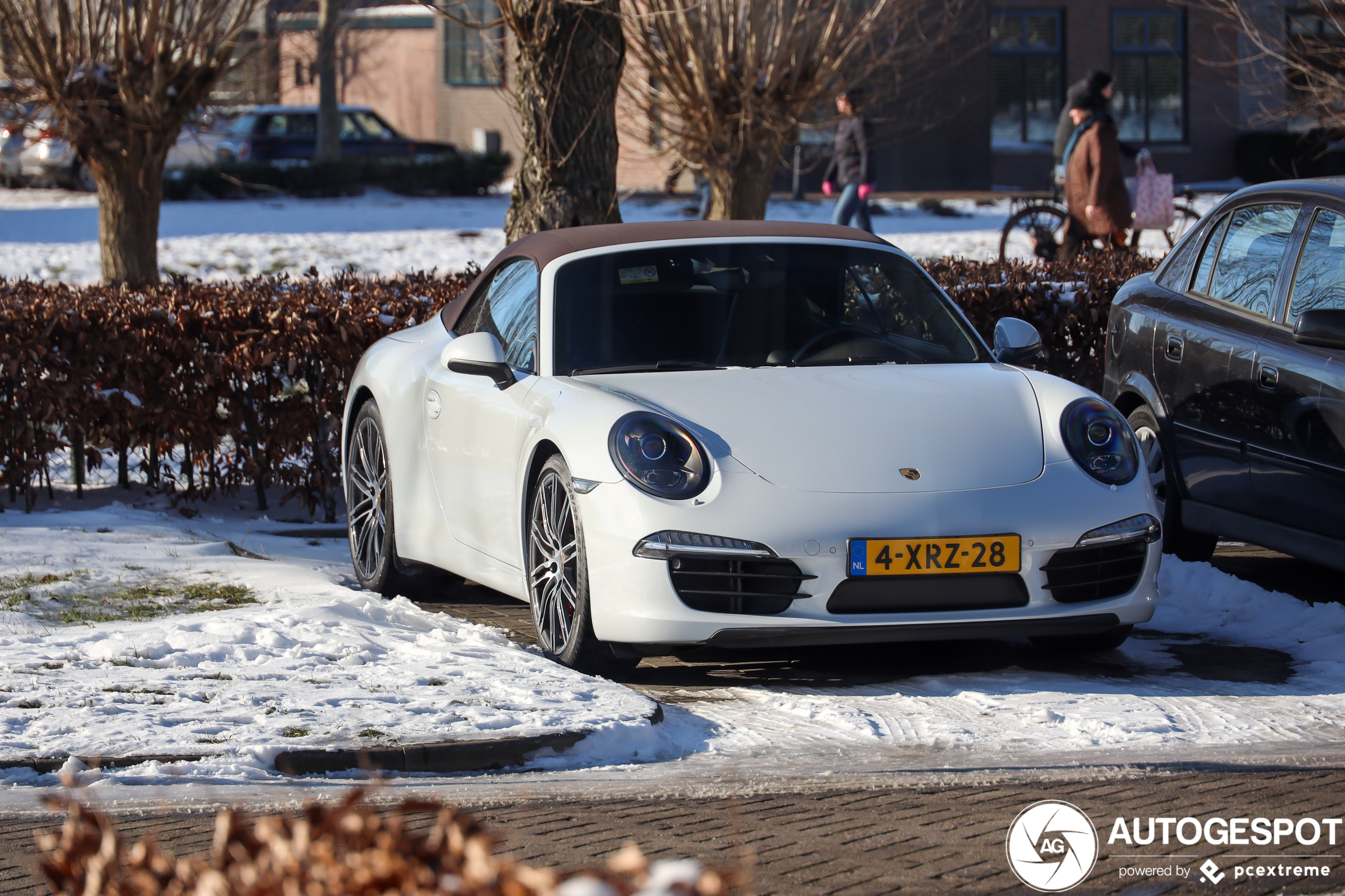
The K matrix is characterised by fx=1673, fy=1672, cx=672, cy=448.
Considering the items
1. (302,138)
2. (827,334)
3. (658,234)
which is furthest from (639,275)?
(302,138)

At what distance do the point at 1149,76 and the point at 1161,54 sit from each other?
1.52ft

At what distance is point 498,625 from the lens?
6.05 m

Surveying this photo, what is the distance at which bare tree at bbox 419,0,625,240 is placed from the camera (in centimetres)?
921

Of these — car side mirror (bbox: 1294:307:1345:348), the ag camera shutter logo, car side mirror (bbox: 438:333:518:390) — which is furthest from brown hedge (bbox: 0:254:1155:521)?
the ag camera shutter logo

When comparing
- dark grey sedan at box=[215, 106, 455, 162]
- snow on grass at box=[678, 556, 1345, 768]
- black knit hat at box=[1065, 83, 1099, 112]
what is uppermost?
dark grey sedan at box=[215, 106, 455, 162]

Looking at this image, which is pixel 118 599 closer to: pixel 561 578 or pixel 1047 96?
pixel 561 578

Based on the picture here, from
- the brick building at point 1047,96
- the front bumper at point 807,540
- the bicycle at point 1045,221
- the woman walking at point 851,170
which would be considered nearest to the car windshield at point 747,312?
the front bumper at point 807,540

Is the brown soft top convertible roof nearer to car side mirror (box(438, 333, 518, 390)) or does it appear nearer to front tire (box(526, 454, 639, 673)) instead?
car side mirror (box(438, 333, 518, 390))

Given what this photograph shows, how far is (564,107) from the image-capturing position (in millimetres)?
9352

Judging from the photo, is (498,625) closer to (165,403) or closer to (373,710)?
(373,710)

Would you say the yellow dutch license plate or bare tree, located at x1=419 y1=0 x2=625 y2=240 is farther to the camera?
bare tree, located at x1=419 y1=0 x2=625 y2=240

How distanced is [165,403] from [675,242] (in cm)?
316

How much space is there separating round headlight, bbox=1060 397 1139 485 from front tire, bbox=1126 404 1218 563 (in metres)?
1.36

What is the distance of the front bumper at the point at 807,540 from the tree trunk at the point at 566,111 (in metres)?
4.71
